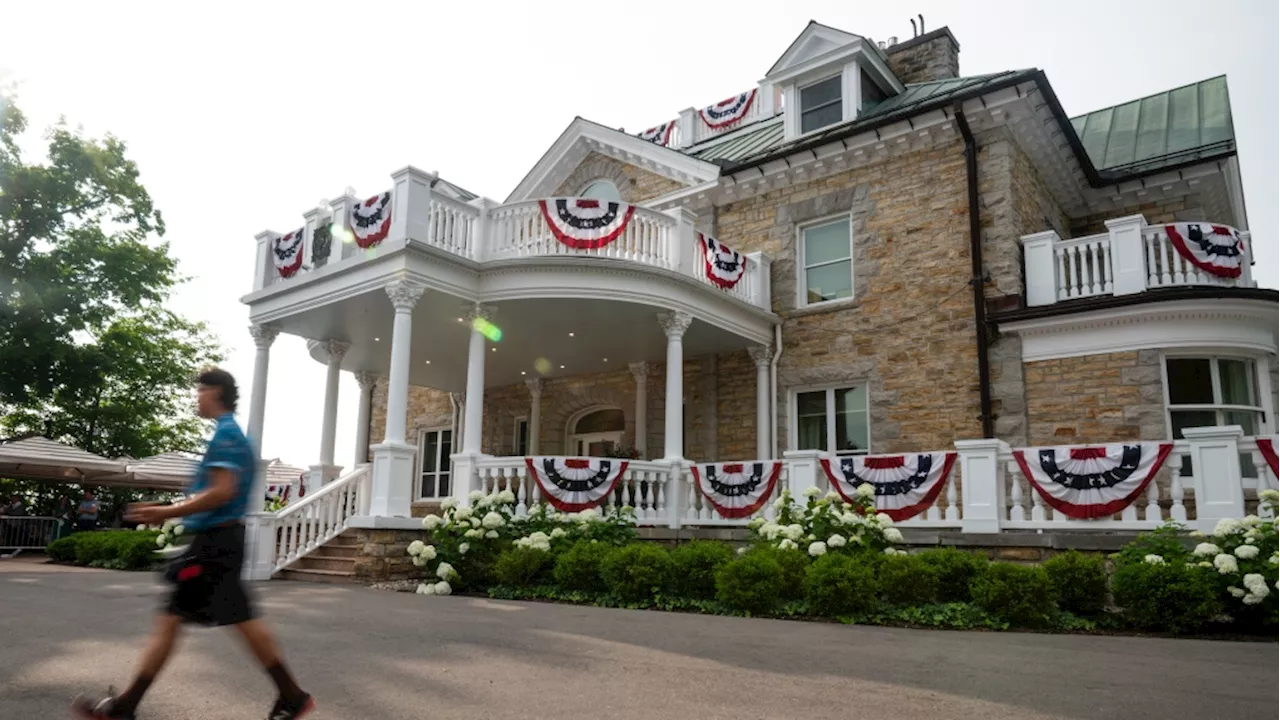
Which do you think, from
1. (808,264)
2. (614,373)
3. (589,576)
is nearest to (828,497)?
(589,576)

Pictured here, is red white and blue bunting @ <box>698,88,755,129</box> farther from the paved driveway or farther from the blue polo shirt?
the blue polo shirt

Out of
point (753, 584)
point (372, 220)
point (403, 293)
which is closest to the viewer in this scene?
point (753, 584)

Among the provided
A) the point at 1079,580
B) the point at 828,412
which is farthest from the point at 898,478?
the point at 828,412

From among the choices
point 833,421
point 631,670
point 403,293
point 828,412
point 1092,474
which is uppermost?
point 403,293

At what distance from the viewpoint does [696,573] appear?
29.7ft

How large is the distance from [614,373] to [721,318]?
4.18m

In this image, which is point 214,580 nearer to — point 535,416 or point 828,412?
point 828,412

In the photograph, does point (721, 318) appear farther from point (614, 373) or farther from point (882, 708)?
point (882, 708)

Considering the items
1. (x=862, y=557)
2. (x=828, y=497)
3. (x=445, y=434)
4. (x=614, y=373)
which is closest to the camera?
(x=862, y=557)

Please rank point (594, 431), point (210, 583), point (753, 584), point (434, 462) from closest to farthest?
point (210, 583) < point (753, 584) < point (594, 431) < point (434, 462)

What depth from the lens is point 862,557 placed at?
864 cm

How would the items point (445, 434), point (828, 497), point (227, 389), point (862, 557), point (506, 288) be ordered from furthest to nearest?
point (445, 434) → point (506, 288) → point (828, 497) → point (862, 557) → point (227, 389)

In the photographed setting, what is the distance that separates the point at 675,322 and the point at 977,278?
4546mm

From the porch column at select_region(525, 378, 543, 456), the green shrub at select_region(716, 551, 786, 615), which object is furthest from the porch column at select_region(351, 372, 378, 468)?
the green shrub at select_region(716, 551, 786, 615)
